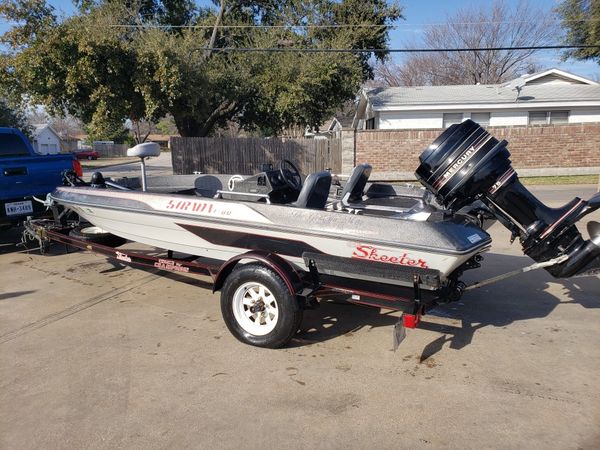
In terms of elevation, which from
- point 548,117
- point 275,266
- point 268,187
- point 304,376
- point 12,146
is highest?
point 548,117

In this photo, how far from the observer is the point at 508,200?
13.5 ft

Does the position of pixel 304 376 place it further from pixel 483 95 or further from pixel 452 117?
pixel 483 95

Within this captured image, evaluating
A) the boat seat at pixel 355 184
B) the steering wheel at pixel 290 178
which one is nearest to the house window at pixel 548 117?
the boat seat at pixel 355 184

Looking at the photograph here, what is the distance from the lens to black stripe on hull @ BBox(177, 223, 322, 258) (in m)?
4.27

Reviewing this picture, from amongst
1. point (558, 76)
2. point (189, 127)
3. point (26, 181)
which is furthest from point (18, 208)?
point (558, 76)

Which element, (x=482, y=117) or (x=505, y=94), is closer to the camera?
(x=482, y=117)

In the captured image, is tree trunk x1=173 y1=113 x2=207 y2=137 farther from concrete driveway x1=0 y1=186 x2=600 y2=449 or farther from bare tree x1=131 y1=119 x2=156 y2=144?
concrete driveway x1=0 y1=186 x2=600 y2=449

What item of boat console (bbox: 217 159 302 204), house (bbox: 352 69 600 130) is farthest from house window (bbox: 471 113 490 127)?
boat console (bbox: 217 159 302 204)

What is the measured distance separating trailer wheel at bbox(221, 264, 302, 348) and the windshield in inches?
252

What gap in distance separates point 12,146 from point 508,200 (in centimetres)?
841

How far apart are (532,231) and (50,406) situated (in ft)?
13.0

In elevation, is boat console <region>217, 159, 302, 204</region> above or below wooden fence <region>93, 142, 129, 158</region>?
above

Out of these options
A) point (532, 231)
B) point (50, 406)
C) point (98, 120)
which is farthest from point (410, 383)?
point (98, 120)

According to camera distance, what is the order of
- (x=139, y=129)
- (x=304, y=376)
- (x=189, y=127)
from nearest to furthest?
1. (x=304, y=376)
2. (x=189, y=127)
3. (x=139, y=129)
